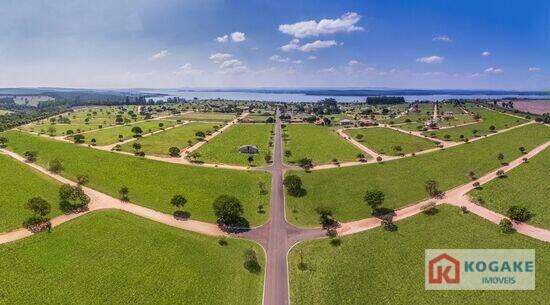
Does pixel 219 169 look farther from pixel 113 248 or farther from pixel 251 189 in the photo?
pixel 113 248

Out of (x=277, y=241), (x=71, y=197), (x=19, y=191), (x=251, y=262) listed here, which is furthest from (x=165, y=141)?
(x=251, y=262)

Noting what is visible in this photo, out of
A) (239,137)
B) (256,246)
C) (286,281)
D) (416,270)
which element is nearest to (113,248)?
(256,246)

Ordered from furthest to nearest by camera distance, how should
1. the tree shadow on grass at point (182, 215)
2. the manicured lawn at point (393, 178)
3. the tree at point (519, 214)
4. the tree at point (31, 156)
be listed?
1. the tree at point (31, 156)
2. the manicured lawn at point (393, 178)
3. the tree shadow on grass at point (182, 215)
4. the tree at point (519, 214)

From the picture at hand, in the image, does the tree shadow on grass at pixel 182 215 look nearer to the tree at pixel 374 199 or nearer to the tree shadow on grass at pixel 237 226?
the tree shadow on grass at pixel 237 226

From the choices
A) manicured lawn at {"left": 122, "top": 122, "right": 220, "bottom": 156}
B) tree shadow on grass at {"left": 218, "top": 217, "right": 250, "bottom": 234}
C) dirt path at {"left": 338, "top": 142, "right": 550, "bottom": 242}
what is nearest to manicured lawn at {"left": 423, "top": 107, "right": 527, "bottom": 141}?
dirt path at {"left": 338, "top": 142, "right": 550, "bottom": 242}
